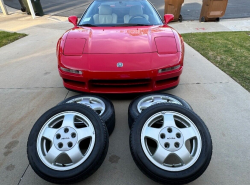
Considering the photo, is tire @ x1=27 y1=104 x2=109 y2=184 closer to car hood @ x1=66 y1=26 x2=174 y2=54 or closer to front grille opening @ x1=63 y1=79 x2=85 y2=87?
front grille opening @ x1=63 y1=79 x2=85 y2=87

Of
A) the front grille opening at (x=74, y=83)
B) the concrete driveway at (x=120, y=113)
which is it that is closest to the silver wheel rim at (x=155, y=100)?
the concrete driveway at (x=120, y=113)

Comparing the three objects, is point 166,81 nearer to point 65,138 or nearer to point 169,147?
point 169,147

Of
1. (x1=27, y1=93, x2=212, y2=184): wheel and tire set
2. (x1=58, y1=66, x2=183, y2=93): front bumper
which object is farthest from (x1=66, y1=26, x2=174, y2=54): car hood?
(x1=27, y1=93, x2=212, y2=184): wheel and tire set

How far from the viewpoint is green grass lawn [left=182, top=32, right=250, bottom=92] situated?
380cm

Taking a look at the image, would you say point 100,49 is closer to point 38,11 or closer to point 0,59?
point 0,59

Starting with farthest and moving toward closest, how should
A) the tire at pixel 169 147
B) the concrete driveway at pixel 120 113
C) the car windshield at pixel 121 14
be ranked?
the car windshield at pixel 121 14
the concrete driveway at pixel 120 113
the tire at pixel 169 147

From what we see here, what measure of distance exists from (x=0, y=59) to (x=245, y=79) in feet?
19.2

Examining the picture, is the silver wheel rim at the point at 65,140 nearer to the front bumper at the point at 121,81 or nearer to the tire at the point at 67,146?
the tire at the point at 67,146

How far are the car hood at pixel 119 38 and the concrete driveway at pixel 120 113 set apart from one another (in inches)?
28.6

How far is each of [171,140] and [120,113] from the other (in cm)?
111

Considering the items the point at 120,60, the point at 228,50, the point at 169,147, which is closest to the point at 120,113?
the point at 120,60

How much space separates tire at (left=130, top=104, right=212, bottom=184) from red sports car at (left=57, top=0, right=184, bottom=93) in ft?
2.64

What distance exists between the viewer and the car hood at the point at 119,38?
2.71m

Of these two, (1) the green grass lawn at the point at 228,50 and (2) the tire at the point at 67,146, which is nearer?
(2) the tire at the point at 67,146
